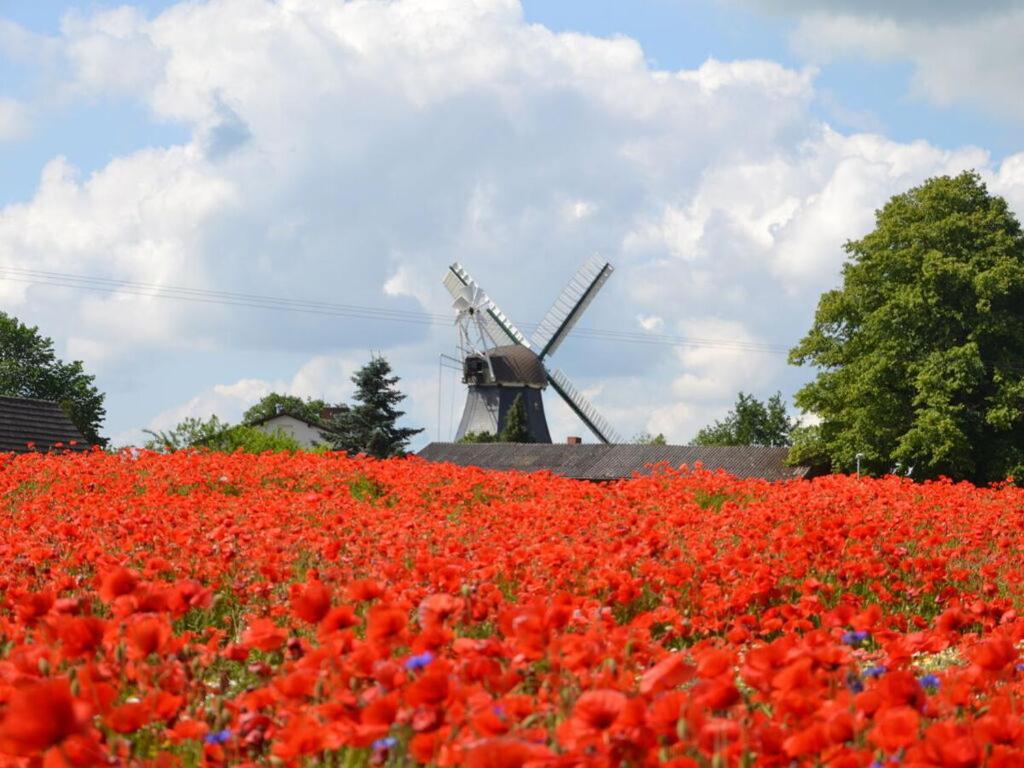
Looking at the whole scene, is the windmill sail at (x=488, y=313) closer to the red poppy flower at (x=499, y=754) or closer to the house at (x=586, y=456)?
the house at (x=586, y=456)

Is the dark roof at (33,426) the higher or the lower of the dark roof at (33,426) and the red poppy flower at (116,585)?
the higher

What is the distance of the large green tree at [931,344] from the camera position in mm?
35938

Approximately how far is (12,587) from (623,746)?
4.66 meters

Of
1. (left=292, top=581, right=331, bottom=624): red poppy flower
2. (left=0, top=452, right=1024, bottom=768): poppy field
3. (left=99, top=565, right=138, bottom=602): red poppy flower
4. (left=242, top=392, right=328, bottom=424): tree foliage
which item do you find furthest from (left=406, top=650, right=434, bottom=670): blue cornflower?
(left=242, top=392, right=328, bottom=424): tree foliage

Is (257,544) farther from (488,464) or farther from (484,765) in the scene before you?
(488,464)

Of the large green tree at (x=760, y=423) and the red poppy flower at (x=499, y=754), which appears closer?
the red poppy flower at (x=499, y=754)

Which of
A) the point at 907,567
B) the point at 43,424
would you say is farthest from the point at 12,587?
the point at 43,424

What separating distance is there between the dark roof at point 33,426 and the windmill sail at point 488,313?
30.8 meters

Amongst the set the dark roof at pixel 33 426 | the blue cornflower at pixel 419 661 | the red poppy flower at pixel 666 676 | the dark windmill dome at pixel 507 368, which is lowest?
the red poppy flower at pixel 666 676

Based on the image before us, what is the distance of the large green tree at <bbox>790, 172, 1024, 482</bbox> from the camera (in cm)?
3594

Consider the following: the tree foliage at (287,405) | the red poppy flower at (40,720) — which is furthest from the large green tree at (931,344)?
the tree foliage at (287,405)

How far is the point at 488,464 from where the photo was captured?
5775cm

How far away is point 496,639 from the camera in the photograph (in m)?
4.17

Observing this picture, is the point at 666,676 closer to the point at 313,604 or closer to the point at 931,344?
the point at 313,604
